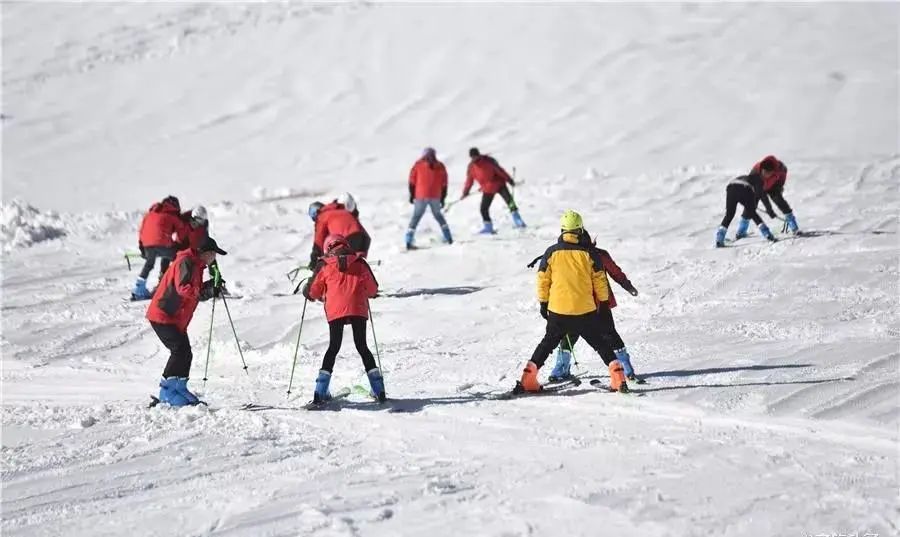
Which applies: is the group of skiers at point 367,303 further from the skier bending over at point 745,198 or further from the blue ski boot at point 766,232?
the blue ski boot at point 766,232

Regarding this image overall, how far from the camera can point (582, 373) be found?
28.3 feet

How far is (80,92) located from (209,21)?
637 centimetres

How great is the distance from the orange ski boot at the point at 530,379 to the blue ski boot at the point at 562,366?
1.49ft

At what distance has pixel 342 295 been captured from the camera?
7754 millimetres

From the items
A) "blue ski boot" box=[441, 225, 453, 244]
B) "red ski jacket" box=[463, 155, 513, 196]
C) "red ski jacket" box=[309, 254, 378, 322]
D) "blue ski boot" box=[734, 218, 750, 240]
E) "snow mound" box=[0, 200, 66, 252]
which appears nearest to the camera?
"red ski jacket" box=[309, 254, 378, 322]

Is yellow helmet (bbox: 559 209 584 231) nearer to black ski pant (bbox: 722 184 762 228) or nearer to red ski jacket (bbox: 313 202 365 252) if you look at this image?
red ski jacket (bbox: 313 202 365 252)

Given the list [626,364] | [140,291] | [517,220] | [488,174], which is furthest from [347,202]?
[517,220]

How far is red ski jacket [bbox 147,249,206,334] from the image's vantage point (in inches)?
308

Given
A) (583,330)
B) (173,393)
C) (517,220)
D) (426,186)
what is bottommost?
(173,393)

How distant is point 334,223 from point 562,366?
3893 millimetres

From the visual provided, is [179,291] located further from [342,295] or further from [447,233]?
[447,233]

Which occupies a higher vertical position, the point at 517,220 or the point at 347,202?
the point at 347,202

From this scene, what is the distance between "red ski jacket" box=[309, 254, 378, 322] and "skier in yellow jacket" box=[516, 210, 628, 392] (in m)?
1.38

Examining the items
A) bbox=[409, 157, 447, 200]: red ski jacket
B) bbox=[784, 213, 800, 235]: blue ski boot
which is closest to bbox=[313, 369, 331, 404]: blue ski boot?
bbox=[409, 157, 447, 200]: red ski jacket
